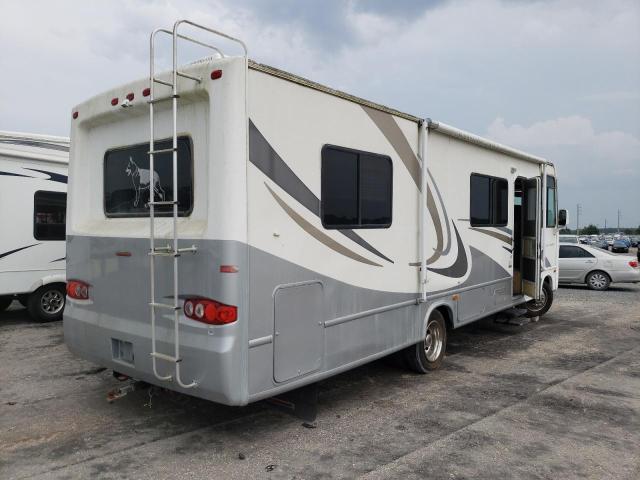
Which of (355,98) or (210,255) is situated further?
(355,98)

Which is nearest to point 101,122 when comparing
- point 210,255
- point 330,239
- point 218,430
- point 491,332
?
point 210,255

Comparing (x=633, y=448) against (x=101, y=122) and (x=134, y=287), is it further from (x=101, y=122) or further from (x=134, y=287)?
(x=101, y=122)

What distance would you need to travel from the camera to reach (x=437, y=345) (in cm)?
637

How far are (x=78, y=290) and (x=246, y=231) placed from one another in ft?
6.55

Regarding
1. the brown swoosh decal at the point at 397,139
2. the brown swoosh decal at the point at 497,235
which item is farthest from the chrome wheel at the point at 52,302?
the brown swoosh decal at the point at 497,235

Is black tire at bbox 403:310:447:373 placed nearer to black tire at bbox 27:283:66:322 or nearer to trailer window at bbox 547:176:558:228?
trailer window at bbox 547:176:558:228

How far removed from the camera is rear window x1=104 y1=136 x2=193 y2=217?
4090mm

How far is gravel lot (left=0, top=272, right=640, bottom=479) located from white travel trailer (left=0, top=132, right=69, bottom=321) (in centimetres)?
210

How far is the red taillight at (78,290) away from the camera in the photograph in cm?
473

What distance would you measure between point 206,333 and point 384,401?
2.25m

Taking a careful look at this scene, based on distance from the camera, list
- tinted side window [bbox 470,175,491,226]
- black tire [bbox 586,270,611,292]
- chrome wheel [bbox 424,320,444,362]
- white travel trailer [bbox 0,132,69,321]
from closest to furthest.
Answer: chrome wheel [bbox 424,320,444,362], tinted side window [bbox 470,175,491,226], white travel trailer [bbox 0,132,69,321], black tire [bbox 586,270,611,292]

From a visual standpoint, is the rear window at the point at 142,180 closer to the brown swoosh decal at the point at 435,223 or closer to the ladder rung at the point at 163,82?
the ladder rung at the point at 163,82

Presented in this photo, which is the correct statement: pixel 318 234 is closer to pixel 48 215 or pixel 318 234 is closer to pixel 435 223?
pixel 435 223

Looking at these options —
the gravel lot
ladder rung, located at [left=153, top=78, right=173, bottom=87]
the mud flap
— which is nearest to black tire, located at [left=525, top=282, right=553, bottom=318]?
the gravel lot
